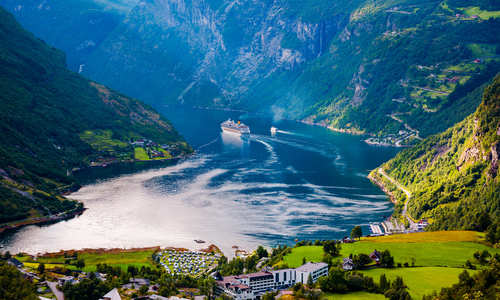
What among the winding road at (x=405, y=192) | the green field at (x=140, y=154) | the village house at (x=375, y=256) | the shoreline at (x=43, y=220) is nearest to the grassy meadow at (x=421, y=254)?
the village house at (x=375, y=256)

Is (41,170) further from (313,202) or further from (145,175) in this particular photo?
(313,202)

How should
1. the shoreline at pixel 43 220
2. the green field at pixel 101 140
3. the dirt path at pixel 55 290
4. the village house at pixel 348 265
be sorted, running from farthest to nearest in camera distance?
the green field at pixel 101 140, the shoreline at pixel 43 220, the village house at pixel 348 265, the dirt path at pixel 55 290

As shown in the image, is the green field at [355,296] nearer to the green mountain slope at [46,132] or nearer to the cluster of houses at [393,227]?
the cluster of houses at [393,227]

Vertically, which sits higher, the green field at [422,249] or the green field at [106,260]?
the green field at [422,249]

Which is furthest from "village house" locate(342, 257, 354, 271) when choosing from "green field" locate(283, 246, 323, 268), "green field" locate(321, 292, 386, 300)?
"green field" locate(321, 292, 386, 300)

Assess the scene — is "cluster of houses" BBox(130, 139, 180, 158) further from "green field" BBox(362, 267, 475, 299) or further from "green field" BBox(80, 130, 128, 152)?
"green field" BBox(362, 267, 475, 299)

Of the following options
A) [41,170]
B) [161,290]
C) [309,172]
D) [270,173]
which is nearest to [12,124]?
[41,170]
